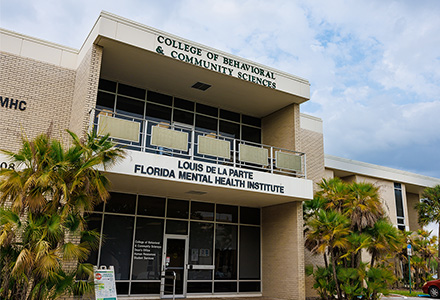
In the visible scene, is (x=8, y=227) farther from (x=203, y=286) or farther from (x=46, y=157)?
(x=203, y=286)

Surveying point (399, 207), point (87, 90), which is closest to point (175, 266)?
point (87, 90)

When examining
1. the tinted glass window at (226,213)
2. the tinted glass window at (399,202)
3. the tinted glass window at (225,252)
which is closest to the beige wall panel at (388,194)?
the tinted glass window at (399,202)

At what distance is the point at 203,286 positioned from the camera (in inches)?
638

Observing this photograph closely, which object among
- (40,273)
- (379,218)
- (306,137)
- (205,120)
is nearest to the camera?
(40,273)

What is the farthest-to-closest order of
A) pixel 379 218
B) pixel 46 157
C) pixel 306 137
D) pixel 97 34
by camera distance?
pixel 306 137 < pixel 379 218 < pixel 97 34 < pixel 46 157

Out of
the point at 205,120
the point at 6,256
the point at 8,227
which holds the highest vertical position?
the point at 205,120

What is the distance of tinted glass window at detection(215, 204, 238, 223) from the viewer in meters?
17.4

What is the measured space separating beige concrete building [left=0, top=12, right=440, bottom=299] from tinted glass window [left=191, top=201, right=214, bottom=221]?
0.17ft

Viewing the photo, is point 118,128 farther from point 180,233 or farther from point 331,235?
point 331,235

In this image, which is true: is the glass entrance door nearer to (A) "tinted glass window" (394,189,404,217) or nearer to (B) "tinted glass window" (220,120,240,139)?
(B) "tinted glass window" (220,120,240,139)

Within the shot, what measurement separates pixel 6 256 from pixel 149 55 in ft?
25.5

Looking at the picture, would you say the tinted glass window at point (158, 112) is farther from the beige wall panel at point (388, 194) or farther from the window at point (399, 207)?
the window at point (399, 207)

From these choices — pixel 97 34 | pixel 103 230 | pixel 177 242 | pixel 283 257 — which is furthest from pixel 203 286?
pixel 97 34

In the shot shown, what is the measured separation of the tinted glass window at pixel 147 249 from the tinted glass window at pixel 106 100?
15.0ft
